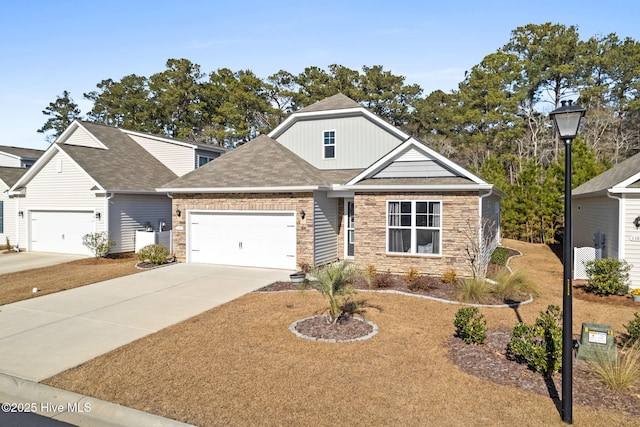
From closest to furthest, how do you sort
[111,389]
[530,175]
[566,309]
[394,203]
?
1. [566,309]
2. [111,389]
3. [394,203]
4. [530,175]

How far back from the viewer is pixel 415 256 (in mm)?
13461

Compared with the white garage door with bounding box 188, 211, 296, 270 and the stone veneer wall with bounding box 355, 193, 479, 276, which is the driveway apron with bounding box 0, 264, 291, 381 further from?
the stone veneer wall with bounding box 355, 193, 479, 276

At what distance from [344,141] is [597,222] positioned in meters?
10.3

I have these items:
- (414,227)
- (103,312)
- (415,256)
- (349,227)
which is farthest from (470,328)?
(349,227)

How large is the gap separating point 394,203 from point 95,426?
1058cm

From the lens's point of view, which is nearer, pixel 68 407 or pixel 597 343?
pixel 68 407

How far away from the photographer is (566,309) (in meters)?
4.87

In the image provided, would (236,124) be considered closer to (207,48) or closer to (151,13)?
(207,48)

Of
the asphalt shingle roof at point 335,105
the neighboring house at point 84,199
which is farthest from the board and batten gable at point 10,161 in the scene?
the asphalt shingle roof at point 335,105

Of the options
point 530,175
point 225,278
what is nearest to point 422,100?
point 530,175

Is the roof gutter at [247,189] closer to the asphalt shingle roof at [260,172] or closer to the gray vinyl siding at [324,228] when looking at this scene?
the asphalt shingle roof at [260,172]

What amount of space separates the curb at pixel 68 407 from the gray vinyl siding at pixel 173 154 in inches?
717

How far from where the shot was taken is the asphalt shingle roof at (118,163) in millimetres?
19289

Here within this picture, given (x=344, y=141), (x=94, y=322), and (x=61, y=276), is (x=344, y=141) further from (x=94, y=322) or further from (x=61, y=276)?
(x=94, y=322)
